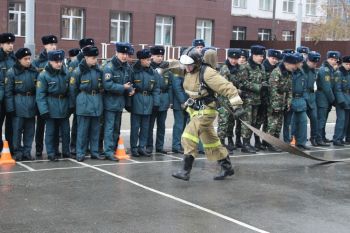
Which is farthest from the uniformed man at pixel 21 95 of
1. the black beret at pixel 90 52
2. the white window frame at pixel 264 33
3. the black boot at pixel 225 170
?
the white window frame at pixel 264 33

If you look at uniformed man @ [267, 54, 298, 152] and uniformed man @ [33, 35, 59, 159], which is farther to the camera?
uniformed man @ [267, 54, 298, 152]

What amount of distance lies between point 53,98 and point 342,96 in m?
6.37

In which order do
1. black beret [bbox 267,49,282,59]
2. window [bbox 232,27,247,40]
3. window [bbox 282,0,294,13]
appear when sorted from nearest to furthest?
black beret [bbox 267,49,282,59] → window [bbox 232,27,247,40] → window [bbox 282,0,294,13]

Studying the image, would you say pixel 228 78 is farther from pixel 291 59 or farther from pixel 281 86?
pixel 291 59

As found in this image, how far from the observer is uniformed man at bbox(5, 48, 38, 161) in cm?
947

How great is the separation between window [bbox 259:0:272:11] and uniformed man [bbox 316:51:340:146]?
1372 inches

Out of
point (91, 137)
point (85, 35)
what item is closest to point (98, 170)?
point (91, 137)

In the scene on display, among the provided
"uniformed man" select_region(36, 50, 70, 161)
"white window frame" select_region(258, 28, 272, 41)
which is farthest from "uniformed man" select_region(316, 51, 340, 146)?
"white window frame" select_region(258, 28, 272, 41)

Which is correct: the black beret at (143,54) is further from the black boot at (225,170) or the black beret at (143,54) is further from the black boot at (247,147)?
the black boot at (247,147)

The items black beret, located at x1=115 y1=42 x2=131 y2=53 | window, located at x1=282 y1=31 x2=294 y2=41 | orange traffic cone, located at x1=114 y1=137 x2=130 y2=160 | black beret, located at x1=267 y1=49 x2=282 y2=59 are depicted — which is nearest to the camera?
black beret, located at x1=115 y1=42 x2=131 y2=53

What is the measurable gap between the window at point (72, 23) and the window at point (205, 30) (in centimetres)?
855

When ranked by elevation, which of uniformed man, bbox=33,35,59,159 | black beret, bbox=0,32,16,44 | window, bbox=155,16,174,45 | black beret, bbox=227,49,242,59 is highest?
window, bbox=155,16,174,45

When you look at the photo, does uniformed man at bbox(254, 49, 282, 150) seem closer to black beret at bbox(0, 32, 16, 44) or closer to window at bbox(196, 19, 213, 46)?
black beret at bbox(0, 32, 16, 44)

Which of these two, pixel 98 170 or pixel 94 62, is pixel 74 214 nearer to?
pixel 98 170
